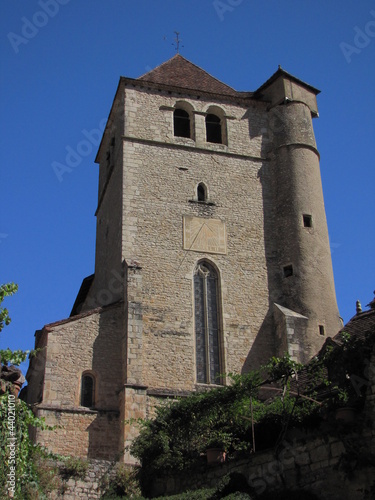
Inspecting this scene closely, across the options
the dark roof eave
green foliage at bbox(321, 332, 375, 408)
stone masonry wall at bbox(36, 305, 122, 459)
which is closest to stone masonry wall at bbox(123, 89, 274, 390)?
the dark roof eave

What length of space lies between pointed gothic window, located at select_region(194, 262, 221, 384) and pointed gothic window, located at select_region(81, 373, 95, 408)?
10.1ft

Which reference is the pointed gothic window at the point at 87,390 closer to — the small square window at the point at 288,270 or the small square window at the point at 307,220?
the small square window at the point at 288,270

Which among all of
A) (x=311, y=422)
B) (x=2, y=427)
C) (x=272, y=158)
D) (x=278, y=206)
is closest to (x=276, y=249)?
(x=278, y=206)

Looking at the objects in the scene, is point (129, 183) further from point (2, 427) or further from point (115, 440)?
point (2, 427)

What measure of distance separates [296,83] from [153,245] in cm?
883

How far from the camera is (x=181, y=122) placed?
26484mm

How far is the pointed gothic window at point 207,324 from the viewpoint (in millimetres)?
21328

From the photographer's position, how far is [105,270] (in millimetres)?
24812

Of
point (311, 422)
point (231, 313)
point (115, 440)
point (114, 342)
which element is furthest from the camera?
point (231, 313)

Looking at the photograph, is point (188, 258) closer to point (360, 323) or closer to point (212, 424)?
point (212, 424)

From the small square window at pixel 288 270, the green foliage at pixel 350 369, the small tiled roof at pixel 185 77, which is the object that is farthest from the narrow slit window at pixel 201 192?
the green foliage at pixel 350 369

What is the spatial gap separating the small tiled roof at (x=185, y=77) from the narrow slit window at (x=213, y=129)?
970mm

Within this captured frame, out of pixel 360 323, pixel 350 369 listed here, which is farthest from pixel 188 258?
pixel 350 369

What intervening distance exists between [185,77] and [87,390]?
13.3m
